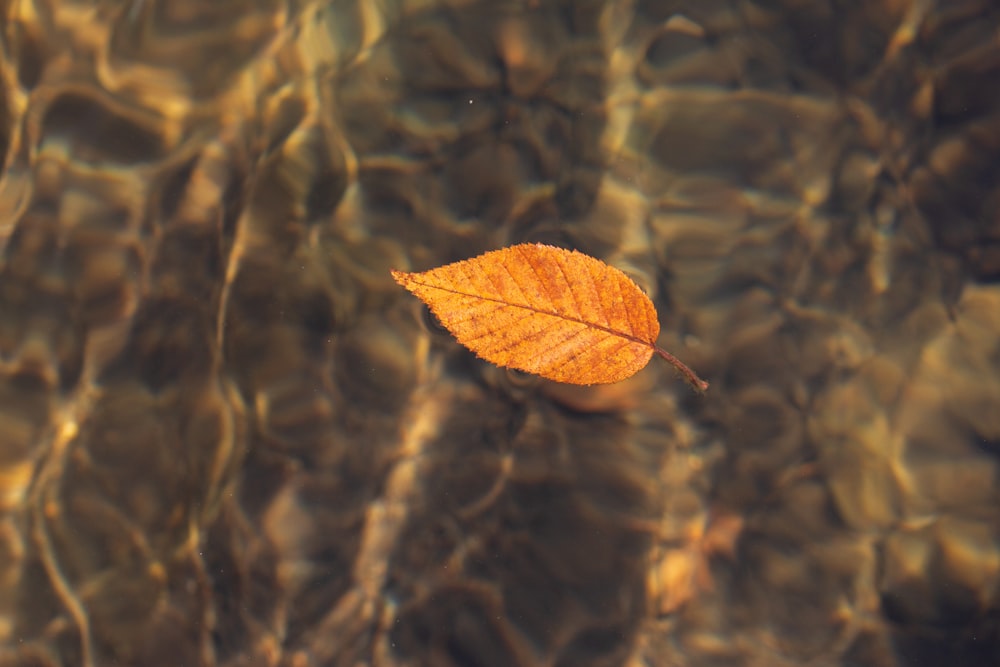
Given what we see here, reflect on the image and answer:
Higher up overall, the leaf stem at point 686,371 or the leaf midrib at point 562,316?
the leaf midrib at point 562,316

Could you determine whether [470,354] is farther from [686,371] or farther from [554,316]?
[686,371]

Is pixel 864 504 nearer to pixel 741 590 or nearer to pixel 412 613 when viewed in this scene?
pixel 741 590

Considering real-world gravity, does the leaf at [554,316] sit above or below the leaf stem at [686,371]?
above

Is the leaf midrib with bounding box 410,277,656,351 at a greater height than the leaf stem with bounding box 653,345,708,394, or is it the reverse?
the leaf midrib with bounding box 410,277,656,351
